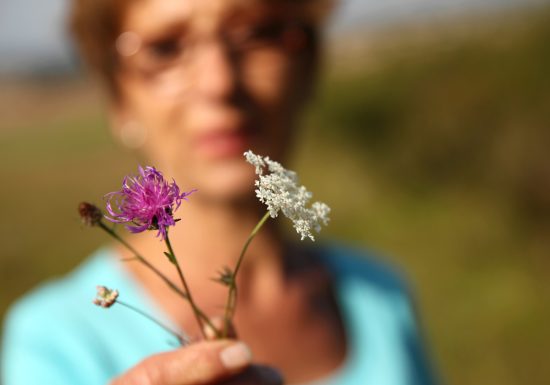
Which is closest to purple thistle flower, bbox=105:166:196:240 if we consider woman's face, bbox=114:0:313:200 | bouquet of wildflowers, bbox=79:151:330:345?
bouquet of wildflowers, bbox=79:151:330:345

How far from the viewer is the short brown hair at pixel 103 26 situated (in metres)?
1.71

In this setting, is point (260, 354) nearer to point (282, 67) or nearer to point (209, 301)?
point (209, 301)

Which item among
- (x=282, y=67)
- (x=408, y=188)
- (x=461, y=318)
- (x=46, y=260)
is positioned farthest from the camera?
(x=46, y=260)

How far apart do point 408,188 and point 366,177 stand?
344 millimetres

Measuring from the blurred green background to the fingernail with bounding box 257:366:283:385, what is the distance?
3148 millimetres

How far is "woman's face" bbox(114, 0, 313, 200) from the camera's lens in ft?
4.75

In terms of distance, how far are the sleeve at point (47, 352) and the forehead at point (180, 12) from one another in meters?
0.79

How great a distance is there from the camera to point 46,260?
5.10 meters

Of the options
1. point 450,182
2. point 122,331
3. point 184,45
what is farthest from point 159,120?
point 450,182

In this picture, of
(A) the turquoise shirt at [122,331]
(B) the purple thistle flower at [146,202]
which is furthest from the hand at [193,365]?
(A) the turquoise shirt at [122,331]

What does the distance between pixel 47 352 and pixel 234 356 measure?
1.01 metres

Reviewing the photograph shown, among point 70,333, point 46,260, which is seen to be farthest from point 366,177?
point 70,333

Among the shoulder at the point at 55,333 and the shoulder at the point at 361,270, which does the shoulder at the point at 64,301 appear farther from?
the shoulder at the point at 361,270

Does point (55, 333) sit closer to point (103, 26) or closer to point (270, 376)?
point (103, 26)
